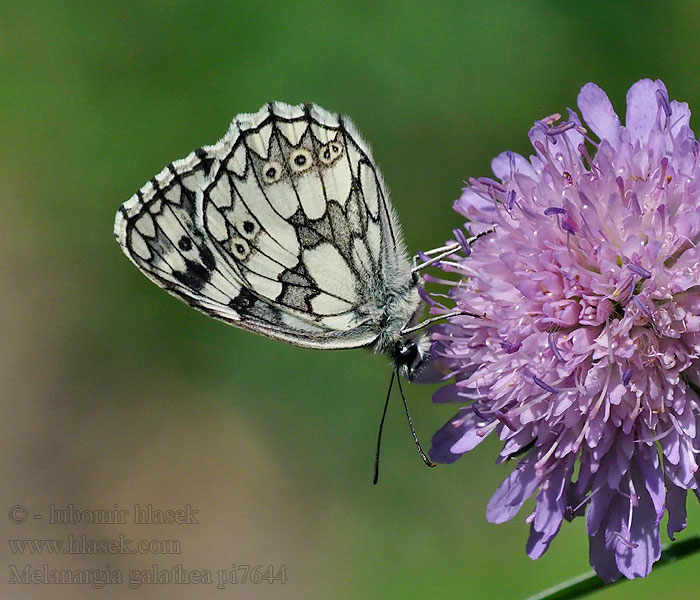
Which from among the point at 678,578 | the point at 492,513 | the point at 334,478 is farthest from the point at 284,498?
the point at 492,513

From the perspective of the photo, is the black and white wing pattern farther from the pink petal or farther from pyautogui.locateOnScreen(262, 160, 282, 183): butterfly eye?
the pink petal

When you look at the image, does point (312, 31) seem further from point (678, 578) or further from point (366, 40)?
point (678, 578)

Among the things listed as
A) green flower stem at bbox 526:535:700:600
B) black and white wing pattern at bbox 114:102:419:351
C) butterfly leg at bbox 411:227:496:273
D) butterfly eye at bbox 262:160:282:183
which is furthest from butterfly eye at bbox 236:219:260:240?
green flower stem at bbox 526:535:700:600

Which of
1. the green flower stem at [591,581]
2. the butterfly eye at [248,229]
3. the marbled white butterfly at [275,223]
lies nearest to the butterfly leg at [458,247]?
the marbled white butterfly at [275,223]

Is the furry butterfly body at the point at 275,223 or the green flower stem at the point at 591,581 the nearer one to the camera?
the green flower stem at the point at 591,581

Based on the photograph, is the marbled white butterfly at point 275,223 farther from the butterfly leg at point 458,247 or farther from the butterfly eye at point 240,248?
the butterfly leg at point 458,247

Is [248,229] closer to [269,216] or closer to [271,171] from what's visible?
[269,216]
